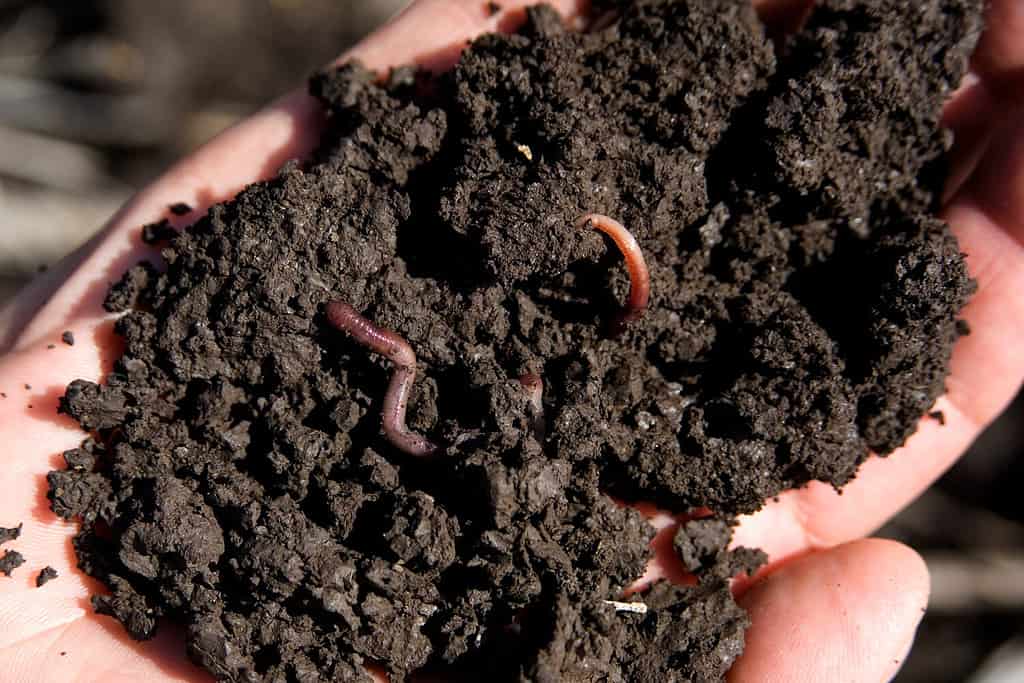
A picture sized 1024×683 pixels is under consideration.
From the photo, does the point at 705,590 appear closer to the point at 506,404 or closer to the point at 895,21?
the point at 506,404

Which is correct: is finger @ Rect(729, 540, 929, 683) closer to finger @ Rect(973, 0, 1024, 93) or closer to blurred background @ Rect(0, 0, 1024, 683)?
blurred background @ Rect(0, 0, 1024, 683)

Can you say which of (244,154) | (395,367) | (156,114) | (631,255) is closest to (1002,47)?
(631,255)

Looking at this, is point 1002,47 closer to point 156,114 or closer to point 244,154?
point 244,154

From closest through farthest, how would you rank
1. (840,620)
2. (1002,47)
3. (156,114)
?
(840,620) → (1002,47) → (156,114)

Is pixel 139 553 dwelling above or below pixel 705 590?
below

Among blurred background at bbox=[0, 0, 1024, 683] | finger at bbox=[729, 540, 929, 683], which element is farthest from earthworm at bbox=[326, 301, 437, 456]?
blurred background at bbox=[0, 0, 1024, 683]

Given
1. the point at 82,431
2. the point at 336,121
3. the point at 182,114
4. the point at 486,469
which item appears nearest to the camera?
the point at 486,469

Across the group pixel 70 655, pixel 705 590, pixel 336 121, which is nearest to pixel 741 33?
pixel 336 121
